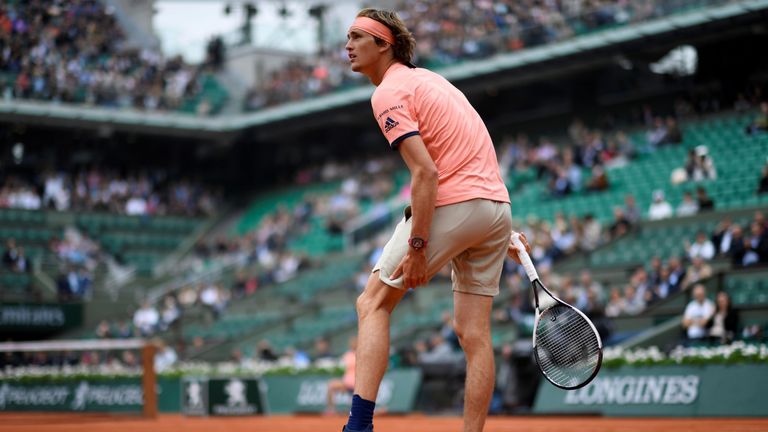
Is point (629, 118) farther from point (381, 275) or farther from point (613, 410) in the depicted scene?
point (381, 275)

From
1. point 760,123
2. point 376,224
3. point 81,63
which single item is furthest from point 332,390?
point 81,63

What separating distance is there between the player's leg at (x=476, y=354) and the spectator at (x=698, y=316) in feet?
34.0

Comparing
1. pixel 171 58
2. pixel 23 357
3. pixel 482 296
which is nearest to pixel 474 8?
pixel 171 58

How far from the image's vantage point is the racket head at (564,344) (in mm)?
5672

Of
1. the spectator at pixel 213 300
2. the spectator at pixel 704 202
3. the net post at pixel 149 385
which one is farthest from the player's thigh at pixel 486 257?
the spectator at pixel 213 300

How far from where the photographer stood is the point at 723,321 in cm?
1526

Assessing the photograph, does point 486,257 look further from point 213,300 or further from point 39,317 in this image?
point 213,300

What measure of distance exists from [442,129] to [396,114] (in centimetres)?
27

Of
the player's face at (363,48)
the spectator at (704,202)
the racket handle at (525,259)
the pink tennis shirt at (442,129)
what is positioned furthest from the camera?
the spectator at (704,202)

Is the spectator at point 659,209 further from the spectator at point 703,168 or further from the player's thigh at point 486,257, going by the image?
the player's thigh at point 486,257

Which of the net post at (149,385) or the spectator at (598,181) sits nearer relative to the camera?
the net post at (149,385)

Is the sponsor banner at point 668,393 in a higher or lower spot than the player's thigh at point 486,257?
lower

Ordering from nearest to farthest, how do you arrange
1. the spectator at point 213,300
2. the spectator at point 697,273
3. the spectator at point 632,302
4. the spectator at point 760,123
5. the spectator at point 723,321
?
the spectator at point 723,321
the spectator at point 697,273
the spectator at point 632,302
the spectator at point 760,123
the spectator at point 213,300

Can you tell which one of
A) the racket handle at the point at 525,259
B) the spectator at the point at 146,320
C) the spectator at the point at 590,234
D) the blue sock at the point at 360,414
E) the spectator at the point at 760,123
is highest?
the racket handle at the point at 525,259
